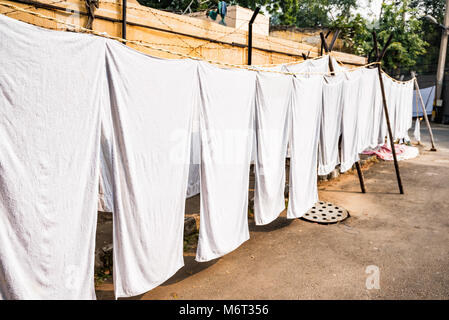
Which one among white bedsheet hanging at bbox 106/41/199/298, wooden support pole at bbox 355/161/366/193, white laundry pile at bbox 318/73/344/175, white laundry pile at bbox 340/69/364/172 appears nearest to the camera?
white bedsheet hanging at bbox 106/41/199/298

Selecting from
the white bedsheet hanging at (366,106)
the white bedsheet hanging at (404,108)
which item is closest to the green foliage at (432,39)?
the white bedsheet hanging at (404,108)

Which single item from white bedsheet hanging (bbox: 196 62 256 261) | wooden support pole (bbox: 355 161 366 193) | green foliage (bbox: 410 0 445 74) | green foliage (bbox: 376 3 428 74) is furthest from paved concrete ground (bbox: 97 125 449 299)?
green foliage (bbox: 410 0 445 74)

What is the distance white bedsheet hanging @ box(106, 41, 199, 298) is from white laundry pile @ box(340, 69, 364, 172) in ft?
12.3

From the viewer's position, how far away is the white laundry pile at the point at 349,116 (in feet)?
20.1

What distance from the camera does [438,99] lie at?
77.4 feet

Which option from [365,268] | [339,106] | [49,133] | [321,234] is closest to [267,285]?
[365,268]

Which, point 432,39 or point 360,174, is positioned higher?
point 432,39

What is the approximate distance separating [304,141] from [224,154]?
1804 mm

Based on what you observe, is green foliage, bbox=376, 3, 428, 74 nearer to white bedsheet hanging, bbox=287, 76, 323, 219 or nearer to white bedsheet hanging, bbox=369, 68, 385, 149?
white bedsheet hanging, bbox=369, 68, 385, 149

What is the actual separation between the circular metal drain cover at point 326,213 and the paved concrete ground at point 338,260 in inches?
5.3

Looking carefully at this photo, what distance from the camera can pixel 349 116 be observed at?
20.8ft

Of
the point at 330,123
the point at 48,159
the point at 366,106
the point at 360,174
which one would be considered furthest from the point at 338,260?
the point at 366,106

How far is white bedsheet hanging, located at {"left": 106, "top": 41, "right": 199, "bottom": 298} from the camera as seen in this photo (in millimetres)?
2758

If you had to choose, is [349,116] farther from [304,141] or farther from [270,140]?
[270,140]
